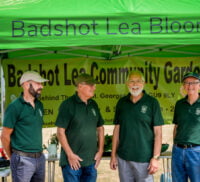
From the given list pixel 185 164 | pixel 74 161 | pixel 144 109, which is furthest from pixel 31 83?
pixel 185 164

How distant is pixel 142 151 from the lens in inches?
130

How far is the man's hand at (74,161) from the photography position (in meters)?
3.26

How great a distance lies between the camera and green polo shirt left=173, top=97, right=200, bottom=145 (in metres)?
3.52

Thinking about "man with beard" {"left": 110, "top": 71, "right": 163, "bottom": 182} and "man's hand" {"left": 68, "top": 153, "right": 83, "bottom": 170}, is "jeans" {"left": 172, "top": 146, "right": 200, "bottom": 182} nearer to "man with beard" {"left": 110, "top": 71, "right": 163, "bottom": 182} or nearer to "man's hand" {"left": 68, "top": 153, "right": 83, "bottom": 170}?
"man with beard" {"left": 110, "top": 71, "right": 163, "bottom": 182}

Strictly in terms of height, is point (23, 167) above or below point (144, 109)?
below

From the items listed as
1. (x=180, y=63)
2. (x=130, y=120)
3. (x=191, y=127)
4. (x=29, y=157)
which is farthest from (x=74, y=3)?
(x=180, y=63)

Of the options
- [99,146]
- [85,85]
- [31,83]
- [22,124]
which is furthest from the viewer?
[99,146]

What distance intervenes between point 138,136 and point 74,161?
2.18ft

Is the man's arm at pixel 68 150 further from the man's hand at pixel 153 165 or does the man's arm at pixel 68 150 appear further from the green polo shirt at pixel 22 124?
the man's hand at pixel 153 165

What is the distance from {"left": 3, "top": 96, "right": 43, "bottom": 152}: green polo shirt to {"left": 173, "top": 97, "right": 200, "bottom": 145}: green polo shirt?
1.50 metres

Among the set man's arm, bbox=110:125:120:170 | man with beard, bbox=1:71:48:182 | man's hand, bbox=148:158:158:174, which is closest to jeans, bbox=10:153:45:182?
man with beard, bbox=1:71:48:182

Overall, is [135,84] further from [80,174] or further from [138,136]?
[80,174]

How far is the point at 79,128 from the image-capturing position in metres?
3.29

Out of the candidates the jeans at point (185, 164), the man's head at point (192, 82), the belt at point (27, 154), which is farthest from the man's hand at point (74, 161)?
the man's head at point (192, 82)
